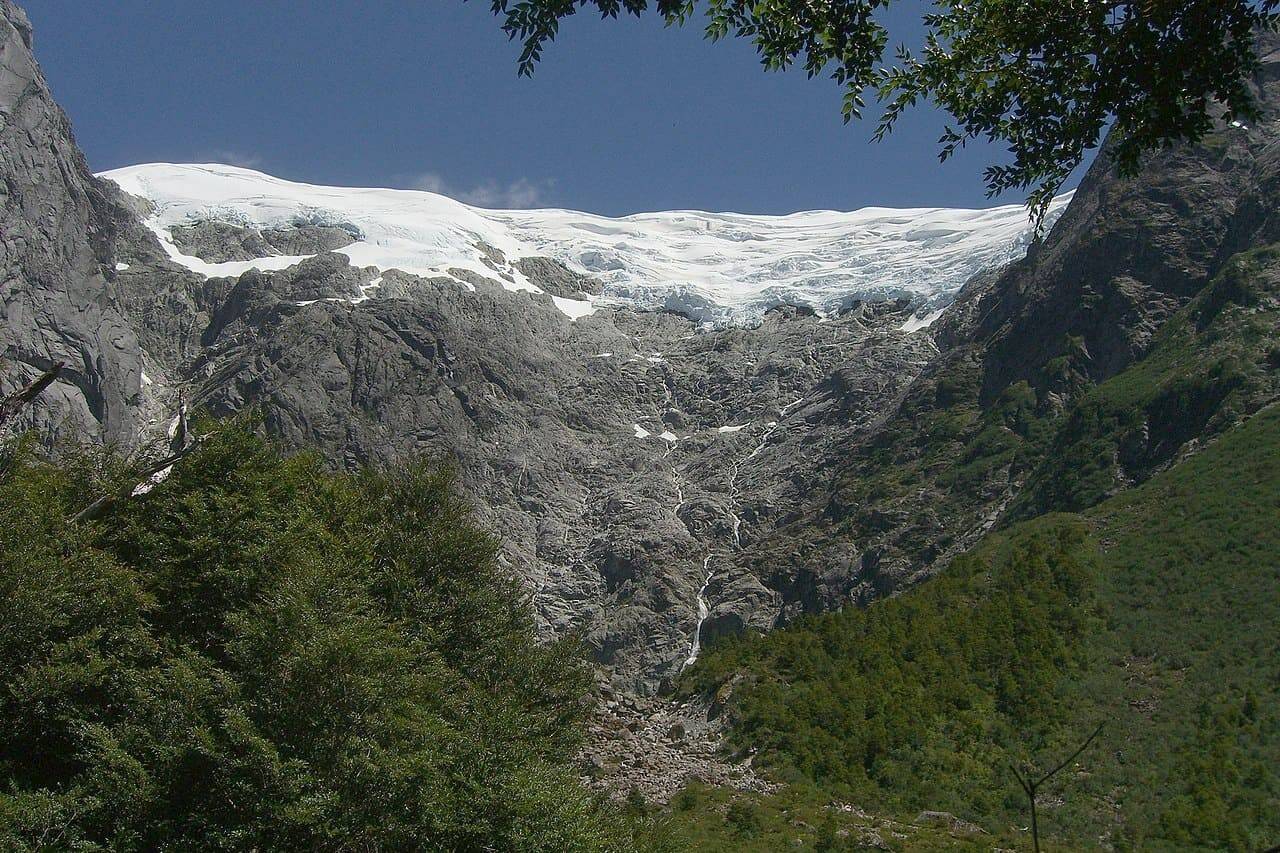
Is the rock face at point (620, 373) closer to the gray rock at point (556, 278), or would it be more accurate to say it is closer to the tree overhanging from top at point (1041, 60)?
the gray rock at point (556, 278)

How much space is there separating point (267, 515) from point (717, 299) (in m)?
148

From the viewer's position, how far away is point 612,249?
180m

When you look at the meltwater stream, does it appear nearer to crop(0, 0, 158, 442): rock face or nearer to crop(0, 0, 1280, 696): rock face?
crop(0, 0, 1280, 696): rock face

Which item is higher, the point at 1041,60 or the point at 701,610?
the point at 1041,60

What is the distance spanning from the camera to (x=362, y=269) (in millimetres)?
138750

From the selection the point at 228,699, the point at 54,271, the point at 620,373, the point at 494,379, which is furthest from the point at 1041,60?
the point at 620,373

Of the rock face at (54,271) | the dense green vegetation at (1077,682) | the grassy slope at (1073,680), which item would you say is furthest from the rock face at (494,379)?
the dense green vegetation at (1077,682)

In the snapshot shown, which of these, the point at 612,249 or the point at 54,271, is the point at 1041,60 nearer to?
the point at 54,271

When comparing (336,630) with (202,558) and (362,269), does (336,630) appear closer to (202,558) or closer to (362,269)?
(202,558)

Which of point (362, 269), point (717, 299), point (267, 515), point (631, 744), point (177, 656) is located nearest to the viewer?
point (177, 656)

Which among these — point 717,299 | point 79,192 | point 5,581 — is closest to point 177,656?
point 5,581

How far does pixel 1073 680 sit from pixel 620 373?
104m

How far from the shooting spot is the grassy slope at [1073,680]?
34094 mm

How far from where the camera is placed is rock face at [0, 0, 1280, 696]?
99250 millimetres
